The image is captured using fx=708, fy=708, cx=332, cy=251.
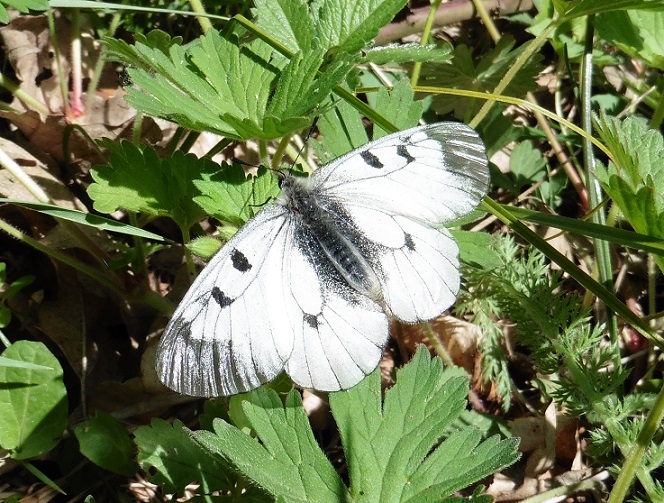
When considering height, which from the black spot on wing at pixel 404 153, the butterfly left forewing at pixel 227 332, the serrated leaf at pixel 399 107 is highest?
the serrated leaf at pixel 399 107

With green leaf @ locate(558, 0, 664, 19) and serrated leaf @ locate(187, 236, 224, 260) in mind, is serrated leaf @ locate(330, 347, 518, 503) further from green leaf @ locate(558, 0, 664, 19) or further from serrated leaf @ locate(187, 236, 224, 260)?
green leaf @ locate(558, 0, 664, 19)

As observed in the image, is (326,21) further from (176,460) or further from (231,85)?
(176,460)

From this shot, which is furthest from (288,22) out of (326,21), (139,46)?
(139,46)

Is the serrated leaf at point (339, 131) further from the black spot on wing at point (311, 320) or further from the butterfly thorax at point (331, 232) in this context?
the black spot on wing at point (311, 320)

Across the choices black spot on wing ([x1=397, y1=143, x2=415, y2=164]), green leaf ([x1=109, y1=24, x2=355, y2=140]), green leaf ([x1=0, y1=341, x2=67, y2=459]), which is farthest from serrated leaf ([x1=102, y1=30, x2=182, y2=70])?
green leaf ([x1=0, y1=341, x2=67, y2=459])

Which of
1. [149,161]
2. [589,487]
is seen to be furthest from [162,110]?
[589,487]

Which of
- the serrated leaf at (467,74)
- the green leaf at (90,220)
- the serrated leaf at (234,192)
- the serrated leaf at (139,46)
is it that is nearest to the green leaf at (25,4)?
the serrated leaf at (139,46)
